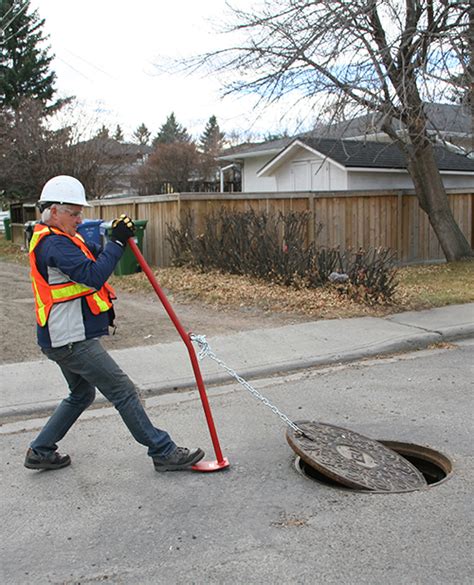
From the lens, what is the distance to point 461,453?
4.55 metres

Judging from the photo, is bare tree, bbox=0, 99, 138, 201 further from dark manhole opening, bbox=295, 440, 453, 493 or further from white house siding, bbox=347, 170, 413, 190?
dark manhole opening, bbox=295, 440, 453, 493

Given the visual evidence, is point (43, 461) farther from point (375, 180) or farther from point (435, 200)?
point (375, 180)

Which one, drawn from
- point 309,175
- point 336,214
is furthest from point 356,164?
point 336,214

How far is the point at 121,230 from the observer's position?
3.94 metres

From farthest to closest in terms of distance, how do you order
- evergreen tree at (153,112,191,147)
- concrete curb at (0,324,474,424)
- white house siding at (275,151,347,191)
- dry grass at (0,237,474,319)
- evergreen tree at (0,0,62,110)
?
1. evergreen tree at (153,112,191,147)
2. evergreen tree at (0,0,62,110)
3. white house siding at (275,151,347,191)
4. dry grass at (0,237,474,319)
5. concrete curb at (0,324,474,424)

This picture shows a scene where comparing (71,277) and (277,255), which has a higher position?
(71,277)

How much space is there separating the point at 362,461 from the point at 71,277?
2.16 m

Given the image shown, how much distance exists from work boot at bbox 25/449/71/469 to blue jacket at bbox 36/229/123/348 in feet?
2.65

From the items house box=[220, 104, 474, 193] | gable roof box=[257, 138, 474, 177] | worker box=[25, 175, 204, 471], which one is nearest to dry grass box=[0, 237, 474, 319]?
house box=[220, 104, 474, 193]

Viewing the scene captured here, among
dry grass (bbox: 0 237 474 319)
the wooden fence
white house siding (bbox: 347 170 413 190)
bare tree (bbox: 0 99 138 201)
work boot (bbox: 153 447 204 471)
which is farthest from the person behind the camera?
bare tree (bbox: 0 99 138 201)

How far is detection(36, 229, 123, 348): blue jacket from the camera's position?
3873 millimetres

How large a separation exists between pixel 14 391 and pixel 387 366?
149 inches

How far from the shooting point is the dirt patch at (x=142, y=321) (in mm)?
7801

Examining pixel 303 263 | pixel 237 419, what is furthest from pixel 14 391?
pixel 303 263
